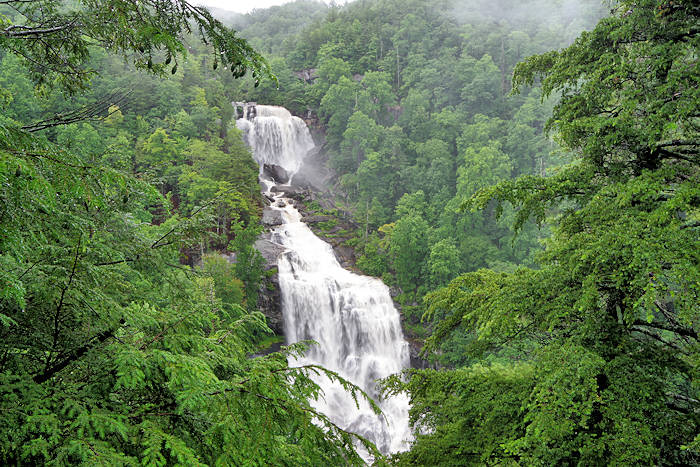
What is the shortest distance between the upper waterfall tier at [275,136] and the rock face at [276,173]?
515 millimetres

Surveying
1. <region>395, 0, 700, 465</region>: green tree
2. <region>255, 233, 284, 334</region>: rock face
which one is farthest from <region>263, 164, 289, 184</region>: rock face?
<region>395, 0, 700, 465</region>: green tree

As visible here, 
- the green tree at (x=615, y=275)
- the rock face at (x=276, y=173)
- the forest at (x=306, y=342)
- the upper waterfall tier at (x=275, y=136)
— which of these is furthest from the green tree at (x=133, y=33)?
the upper waterfall tier at (x=275, y=136)

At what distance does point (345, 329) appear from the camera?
19.5 metres

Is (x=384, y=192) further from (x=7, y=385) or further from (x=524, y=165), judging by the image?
(x=7, y=385)

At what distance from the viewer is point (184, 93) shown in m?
30.0

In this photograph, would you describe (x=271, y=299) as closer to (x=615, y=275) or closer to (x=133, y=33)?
(x=615, y=275)

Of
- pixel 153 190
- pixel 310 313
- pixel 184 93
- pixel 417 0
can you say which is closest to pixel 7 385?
pixel 153 190

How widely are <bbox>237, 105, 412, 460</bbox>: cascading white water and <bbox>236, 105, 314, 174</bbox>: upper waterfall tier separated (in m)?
11.1

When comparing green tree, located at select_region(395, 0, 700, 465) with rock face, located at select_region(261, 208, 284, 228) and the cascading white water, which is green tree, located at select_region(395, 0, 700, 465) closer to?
the cascading white water

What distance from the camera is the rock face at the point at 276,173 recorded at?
31.0 metres

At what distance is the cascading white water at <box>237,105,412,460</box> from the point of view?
16625mm

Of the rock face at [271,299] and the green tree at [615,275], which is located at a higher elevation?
the green tree at [615,275]

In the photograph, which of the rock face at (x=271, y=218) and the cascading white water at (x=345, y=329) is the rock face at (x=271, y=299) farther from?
the rock face at (x=271, y=218)

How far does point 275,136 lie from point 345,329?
Result: 63.6 ft
